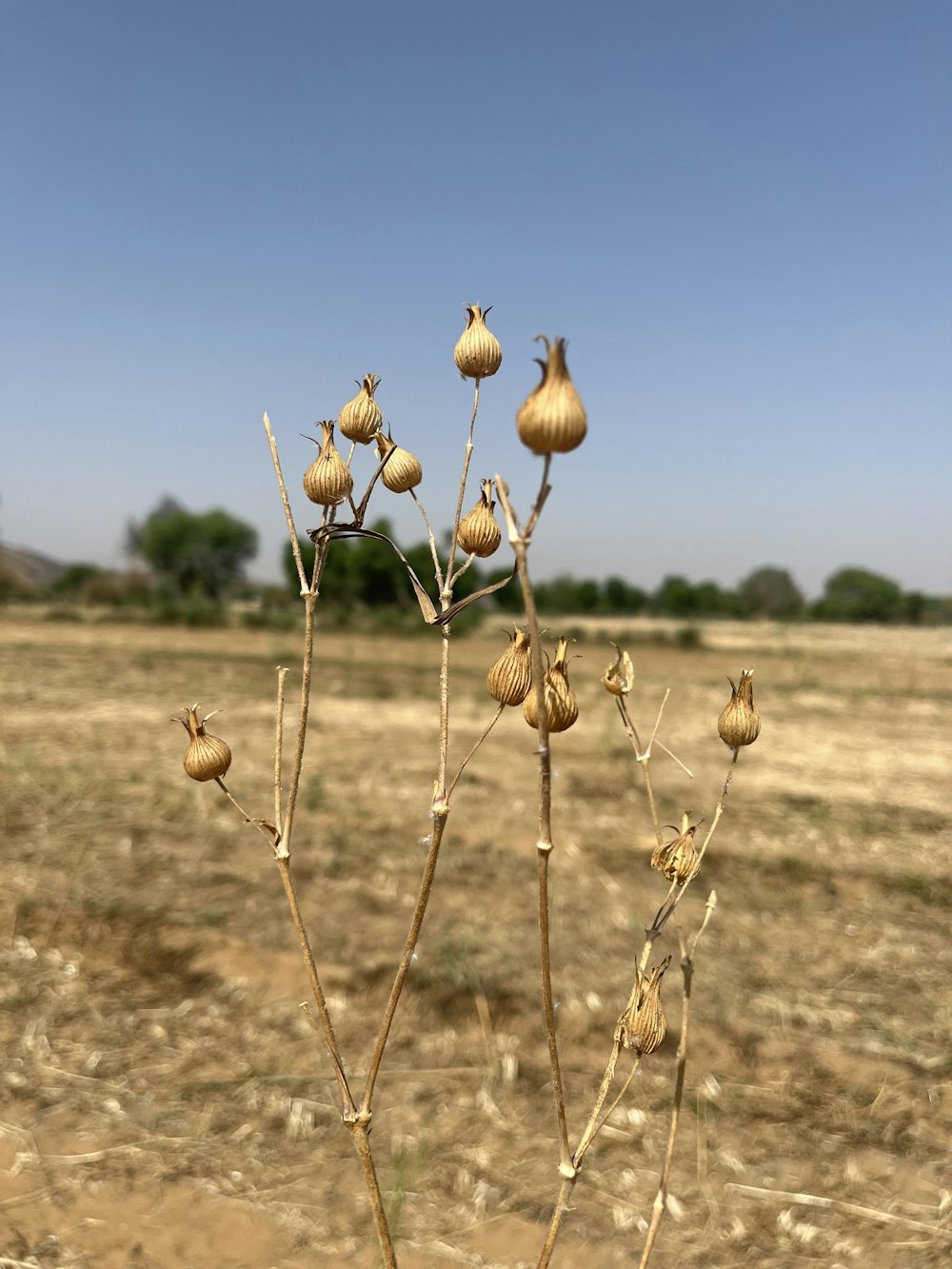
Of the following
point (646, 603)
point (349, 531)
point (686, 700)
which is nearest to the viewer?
point (349, 531)

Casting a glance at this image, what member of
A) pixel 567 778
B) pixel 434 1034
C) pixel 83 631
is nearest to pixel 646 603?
pixel 83 631

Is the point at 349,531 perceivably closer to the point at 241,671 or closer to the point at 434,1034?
the point at 434,1034

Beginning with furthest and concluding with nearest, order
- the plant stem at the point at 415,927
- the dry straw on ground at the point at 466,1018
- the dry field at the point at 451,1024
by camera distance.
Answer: the dry field at the point at 451,1024 → the dry straw on ground at the point at 466,1018 → the plant stem at the point at 415,927

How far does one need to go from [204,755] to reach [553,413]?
503mm

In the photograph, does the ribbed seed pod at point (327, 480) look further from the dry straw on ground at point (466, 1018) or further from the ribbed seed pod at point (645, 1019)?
the ribbed seed pod at point (645, 1019)

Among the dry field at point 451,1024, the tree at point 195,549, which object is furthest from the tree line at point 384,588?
the dry field at point 451,1024

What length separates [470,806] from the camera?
6.56 meters

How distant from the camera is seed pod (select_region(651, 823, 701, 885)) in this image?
2.66ft

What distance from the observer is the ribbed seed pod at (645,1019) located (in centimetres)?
76

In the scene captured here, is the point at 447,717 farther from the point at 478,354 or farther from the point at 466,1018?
the point at 466,1018

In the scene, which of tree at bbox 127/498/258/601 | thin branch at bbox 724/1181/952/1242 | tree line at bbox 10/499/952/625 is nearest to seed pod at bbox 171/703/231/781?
thin branch at bbox 724/1181/952/1242

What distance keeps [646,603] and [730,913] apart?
62.9 m

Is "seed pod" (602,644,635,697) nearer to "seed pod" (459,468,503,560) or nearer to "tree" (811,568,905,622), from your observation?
"seed pod" (459,468,503,560)

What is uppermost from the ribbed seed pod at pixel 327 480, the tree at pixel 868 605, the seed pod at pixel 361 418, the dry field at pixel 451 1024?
the tree at pixel 868 605
